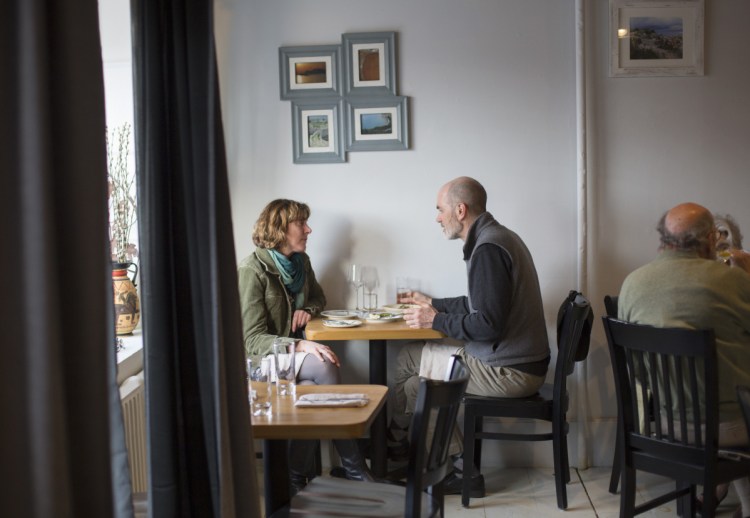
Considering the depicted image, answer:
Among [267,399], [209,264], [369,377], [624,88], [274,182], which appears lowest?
[369,377]

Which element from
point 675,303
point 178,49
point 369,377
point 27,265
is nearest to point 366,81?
point 369,377

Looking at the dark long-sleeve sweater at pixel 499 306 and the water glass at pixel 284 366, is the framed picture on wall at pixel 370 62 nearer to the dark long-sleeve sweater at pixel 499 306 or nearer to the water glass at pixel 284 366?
the dark long-sleeve sweater at pixel 499 306

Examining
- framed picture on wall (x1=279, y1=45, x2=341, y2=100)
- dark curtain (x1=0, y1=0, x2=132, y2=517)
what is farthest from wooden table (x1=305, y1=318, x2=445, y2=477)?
dark curtain (x1=0, y1=0, x2=132, y2=517)

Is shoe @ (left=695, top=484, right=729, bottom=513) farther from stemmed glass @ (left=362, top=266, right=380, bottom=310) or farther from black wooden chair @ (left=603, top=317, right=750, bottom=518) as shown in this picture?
stemmed glass @ (left=362, top=266, right=380, bottom=310)

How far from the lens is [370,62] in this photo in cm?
420

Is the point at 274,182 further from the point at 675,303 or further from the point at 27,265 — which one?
the point at 27,265

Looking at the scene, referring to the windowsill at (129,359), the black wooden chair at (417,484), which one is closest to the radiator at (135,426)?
the windowsill at (129,359)

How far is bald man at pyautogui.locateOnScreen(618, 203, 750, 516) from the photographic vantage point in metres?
2.87

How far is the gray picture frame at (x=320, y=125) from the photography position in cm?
423

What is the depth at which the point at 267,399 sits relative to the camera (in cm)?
259

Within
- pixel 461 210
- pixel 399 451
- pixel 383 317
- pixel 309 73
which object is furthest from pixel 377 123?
pixel 399 451

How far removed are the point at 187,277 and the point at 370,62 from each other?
246cm

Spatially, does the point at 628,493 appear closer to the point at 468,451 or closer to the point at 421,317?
the point at 468,451

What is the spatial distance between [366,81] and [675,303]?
78.9 inches
